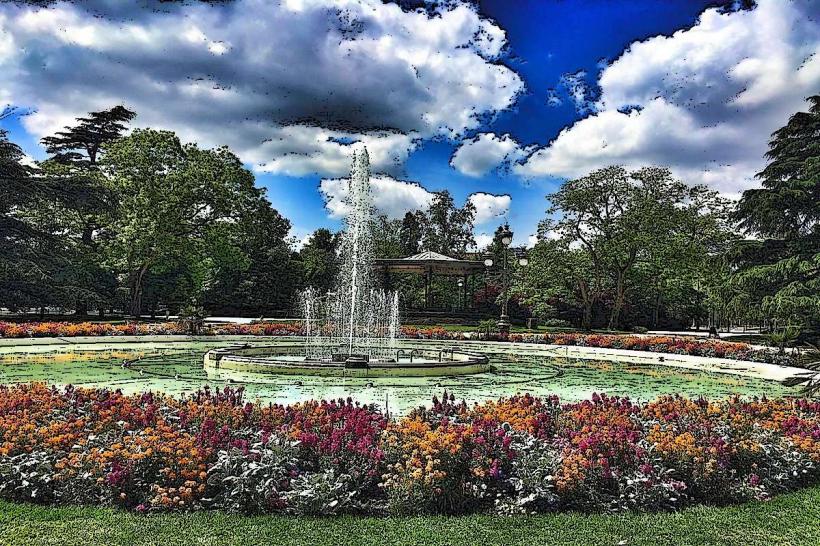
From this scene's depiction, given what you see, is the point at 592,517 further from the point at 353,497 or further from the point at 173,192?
the point at 173,192

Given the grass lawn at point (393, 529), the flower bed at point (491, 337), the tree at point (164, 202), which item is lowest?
the grass lawn at point (393, 529)

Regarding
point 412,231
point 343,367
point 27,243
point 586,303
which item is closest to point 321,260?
point 412,231

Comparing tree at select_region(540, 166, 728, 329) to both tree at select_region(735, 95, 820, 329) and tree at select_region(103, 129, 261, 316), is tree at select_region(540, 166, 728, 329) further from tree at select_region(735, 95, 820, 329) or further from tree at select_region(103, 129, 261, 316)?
tree at select_region(103, 129, 261, 316)

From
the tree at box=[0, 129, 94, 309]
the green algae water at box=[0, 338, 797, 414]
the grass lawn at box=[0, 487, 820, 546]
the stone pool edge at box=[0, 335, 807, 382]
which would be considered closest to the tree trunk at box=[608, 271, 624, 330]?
the stone pool edge at box=[0, 335, 807, 382]

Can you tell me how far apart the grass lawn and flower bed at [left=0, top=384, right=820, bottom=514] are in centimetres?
17

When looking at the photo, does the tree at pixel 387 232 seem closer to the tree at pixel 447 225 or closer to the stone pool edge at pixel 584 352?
the tree at pixel 447 225

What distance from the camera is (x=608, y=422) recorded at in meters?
5.96

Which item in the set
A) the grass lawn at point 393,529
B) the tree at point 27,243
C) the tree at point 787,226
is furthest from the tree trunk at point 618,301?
the grass lawn at point 393,529

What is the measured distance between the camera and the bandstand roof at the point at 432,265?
1246 inches

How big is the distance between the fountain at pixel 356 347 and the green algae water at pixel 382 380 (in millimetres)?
278

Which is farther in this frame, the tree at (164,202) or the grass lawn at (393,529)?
the tree at (164,202)

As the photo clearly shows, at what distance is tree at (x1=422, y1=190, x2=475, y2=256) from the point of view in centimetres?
5997

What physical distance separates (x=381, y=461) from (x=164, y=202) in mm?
28593

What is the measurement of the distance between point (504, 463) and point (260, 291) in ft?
122
